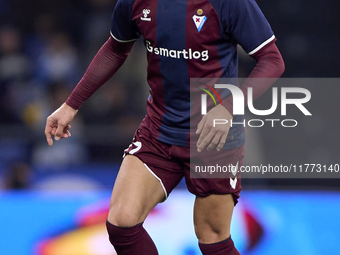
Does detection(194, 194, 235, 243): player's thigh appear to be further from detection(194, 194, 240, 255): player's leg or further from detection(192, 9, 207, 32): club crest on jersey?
detection(192, 9, 207, 32): club crest on jersey

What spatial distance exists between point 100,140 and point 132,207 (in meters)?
2.89

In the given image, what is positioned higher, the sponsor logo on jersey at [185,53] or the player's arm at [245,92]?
the sponsor logo on jersey at [185,53]

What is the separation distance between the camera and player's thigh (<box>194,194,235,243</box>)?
191 cm

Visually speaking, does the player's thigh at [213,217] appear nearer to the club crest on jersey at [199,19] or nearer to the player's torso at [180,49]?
the player's torso at [180,49]

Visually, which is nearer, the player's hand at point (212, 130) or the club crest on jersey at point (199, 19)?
the player's hand at point (212, 130)

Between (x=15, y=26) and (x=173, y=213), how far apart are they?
291cm

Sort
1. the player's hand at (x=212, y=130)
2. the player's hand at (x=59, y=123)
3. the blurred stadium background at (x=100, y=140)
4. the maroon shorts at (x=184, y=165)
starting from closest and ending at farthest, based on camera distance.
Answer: the player's hand at (x=212, y=130) < the maroon shorts at (x=184, y=165) < the player's hand at (x=59, y=123) < the blurred stadium background at (x=100, y=140)

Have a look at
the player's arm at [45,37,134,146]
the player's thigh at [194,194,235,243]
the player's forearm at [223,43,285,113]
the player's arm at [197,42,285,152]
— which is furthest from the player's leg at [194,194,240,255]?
the player's arm at [45,37,134,146]

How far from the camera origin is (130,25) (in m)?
1.95

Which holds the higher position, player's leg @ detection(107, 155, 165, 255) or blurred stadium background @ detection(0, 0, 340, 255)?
player's leg @ detection(107, 155, 165, 255)

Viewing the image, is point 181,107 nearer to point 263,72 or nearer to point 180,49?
point 180,49

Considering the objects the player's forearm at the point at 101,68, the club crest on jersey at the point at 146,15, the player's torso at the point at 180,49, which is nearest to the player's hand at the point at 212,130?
the player's torso at the point at 180,49

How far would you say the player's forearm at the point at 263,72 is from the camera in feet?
5.71

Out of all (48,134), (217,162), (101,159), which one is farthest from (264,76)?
(101,159)
